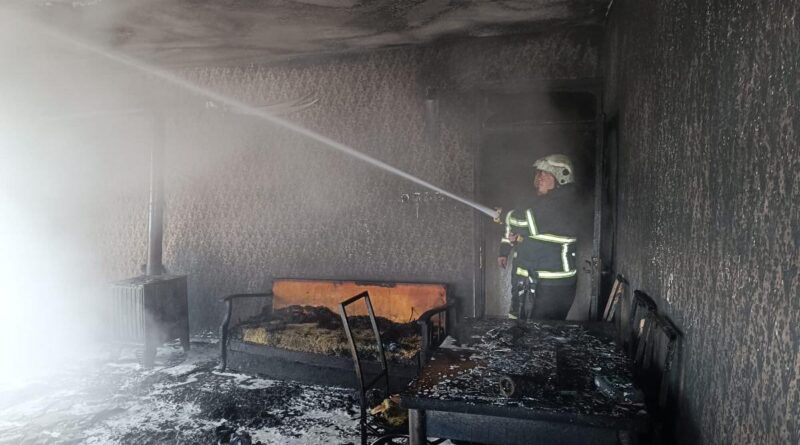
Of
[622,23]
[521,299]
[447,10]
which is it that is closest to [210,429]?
[521,299]

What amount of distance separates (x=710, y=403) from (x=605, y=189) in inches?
125

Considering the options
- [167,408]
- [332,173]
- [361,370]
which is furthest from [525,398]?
[332,173]

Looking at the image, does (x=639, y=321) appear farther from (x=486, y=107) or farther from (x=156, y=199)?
(x=156, y=199)

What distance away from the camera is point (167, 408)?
178 inches

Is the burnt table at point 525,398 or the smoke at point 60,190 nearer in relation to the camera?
the burnt table at point 525,398

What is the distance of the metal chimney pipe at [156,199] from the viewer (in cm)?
648

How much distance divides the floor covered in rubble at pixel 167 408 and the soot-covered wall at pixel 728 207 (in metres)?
2.77

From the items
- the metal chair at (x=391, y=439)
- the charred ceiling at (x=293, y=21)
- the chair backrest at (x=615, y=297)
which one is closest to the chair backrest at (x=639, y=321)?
the chair backrest at (x=615, y=297)

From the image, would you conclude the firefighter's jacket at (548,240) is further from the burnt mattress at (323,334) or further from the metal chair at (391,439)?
the metal chair at (391,439)

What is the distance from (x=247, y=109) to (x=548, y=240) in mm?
4325

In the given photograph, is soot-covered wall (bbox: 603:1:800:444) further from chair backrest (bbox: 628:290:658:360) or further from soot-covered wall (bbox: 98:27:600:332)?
soot-covered wall (bbox: 98:27:600:332)

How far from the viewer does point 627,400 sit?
2072mm

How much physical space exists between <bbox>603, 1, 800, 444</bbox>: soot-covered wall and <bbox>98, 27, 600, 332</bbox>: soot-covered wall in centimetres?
270

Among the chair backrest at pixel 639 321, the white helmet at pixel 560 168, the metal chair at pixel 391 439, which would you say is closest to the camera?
the chair backrest at pixel 639 321
